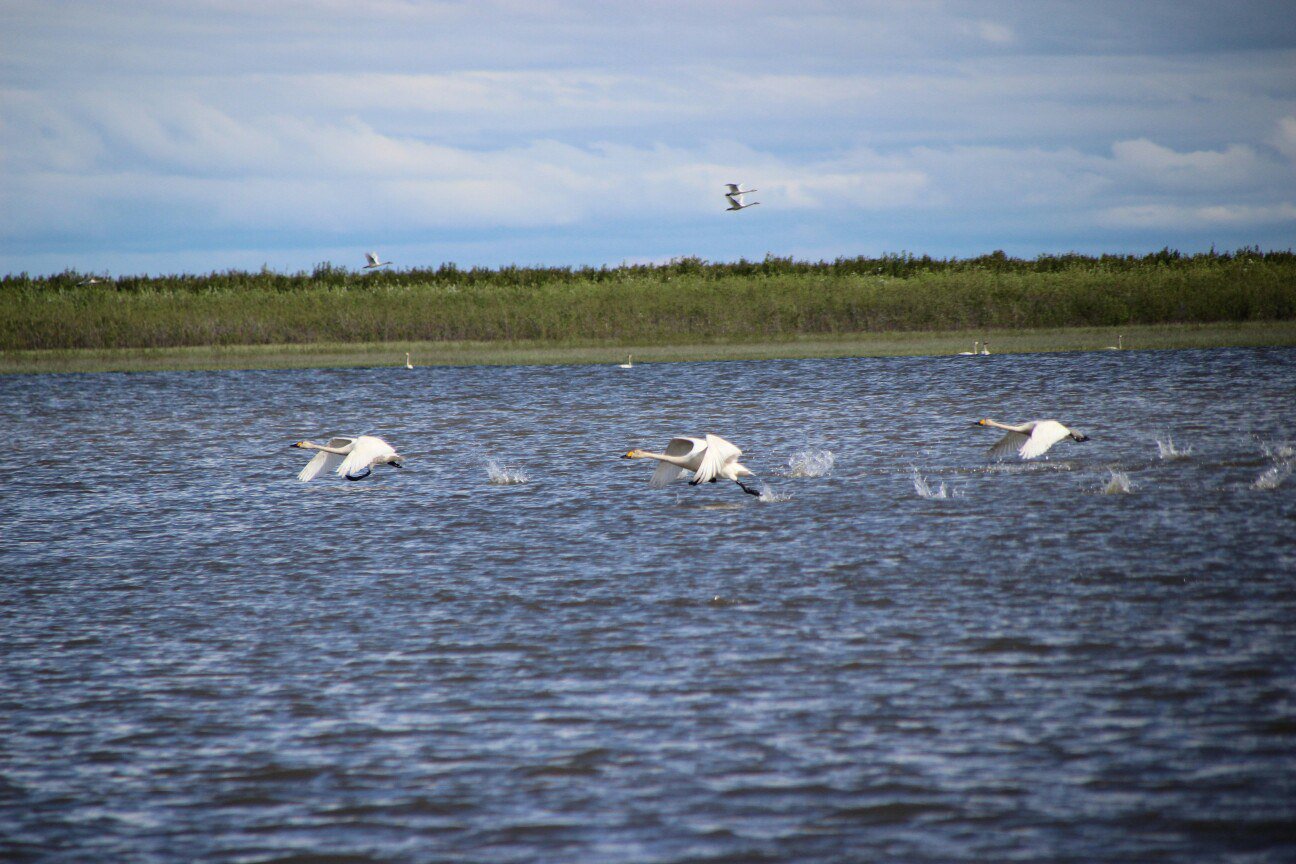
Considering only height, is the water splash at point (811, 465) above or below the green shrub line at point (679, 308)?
below

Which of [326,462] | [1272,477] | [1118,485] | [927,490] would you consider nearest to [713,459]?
[927,490]

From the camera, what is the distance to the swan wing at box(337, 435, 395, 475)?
674 inches

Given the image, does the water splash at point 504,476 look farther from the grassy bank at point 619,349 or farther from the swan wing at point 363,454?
the grassy bank at point 619,349

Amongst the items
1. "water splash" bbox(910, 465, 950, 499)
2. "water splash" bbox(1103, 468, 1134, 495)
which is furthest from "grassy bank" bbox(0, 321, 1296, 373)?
"water splash" bbox(910, 465, 950, 499)

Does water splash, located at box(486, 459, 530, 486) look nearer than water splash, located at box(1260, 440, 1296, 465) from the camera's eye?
No

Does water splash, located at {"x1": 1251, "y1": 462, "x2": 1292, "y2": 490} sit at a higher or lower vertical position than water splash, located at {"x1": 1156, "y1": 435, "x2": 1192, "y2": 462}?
lower

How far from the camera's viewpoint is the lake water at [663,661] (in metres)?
6.97

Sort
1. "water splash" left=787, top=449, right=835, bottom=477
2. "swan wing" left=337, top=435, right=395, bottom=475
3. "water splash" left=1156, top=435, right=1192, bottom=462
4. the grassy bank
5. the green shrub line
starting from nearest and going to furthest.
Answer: "swan wing" left=337, top=435, right=395, bottom=475
"water splash" left=787, top=449, right=835, bottom=477
"water splash" left=1156, top=435, right=1192, bottom=462
the grassy bank
the green shrub line

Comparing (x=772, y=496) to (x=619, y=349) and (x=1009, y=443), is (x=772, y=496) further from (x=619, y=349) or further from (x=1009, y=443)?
(x=619, y=349)

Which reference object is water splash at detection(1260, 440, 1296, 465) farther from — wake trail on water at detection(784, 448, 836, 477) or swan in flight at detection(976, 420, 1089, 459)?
wake trail on water at detection(784, 448, 836, 477)

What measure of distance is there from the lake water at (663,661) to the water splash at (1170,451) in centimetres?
16

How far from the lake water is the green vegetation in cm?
2470

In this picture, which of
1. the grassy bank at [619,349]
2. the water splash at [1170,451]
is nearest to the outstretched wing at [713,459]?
the water splash at [1170,451]

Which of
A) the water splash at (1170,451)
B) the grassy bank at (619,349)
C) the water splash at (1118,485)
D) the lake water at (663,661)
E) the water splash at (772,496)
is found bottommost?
the lake water at (663,661)
